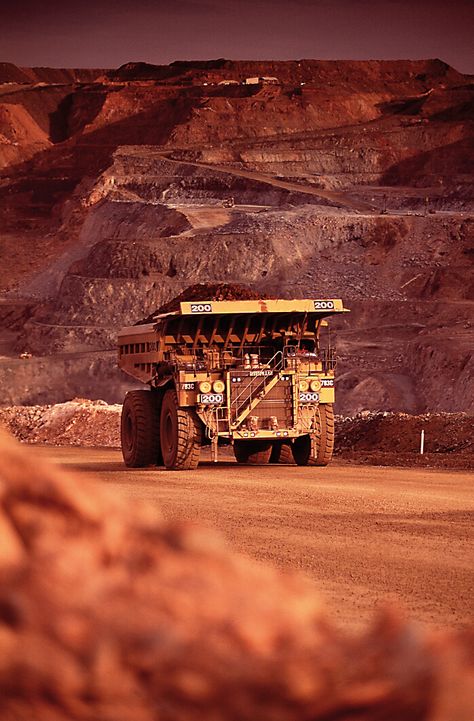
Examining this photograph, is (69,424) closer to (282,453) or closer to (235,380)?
(282,453)

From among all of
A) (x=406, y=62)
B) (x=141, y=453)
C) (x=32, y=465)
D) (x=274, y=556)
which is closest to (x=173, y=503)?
(x=274, y=556)

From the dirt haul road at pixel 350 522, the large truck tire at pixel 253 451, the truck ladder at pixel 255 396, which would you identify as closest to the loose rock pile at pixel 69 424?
the large truck tire at pixel 253 451

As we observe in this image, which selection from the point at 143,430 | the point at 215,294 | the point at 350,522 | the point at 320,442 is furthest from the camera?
the point at 215,294

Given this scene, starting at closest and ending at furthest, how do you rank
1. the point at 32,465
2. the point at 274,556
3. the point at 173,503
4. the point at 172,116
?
the point at 32,465, the point at 274,556, the point at 173,503, the point at 172,116

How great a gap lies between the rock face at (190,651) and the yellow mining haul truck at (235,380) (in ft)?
75.0

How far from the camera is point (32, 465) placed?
5.81 ft

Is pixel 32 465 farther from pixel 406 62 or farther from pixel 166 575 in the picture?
pixel 406 62

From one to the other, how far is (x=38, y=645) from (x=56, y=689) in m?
0.05

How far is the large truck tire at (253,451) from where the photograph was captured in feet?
94.4

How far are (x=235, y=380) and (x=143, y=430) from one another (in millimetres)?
2694

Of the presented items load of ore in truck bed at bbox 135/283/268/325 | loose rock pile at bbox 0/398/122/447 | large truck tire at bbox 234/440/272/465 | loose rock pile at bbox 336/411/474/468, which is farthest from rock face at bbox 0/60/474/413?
load of ore in truck bed at bbox 135/283/268/325

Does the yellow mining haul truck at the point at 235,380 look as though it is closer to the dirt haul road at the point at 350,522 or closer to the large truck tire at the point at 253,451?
the dirt haul road at the point at 350,522

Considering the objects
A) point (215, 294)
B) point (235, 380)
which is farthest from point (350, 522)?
point (215, 294)

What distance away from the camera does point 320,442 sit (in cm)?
2622
